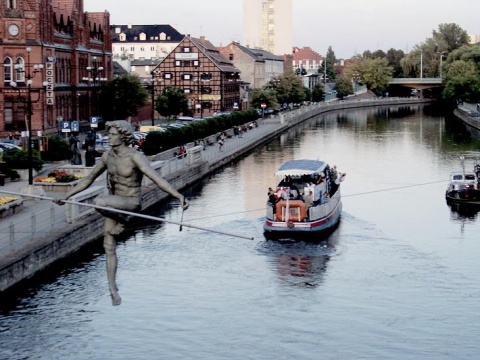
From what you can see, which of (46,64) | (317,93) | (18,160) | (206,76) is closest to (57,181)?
(18,160)

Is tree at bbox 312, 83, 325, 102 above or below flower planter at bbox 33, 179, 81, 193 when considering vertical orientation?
above

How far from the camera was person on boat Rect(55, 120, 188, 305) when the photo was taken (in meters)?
8.27

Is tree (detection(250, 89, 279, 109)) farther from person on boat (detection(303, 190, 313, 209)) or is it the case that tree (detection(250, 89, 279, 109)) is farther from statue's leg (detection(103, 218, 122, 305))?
statue's leg (detection(103, 218, 122, 305))

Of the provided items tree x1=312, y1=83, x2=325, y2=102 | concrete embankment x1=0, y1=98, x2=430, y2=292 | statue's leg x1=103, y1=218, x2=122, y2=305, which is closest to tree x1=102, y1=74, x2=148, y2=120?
concrete embankment x1=0, y1=98, x2=430, y2=292

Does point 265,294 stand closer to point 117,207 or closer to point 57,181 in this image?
point 57,181

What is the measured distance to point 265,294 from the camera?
3406 centimetres

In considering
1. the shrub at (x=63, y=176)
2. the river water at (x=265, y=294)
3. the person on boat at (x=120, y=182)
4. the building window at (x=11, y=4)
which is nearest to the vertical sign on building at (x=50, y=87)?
the building window at (x=11, y=4)

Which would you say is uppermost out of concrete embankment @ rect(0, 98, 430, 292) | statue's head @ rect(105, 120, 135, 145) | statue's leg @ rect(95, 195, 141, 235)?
statue's head @ rect(105, 120, 135, 145)

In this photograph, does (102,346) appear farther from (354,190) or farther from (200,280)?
(354,190)

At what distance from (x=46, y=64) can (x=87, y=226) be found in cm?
4255

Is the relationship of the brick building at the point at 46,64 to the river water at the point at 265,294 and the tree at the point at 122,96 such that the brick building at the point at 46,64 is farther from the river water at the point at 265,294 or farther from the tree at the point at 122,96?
the river water at the point at 265,294

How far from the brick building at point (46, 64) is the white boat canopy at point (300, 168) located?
81.2 feet

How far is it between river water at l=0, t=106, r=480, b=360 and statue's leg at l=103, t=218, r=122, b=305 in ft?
62.6

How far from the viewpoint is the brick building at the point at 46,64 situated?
77.1m
